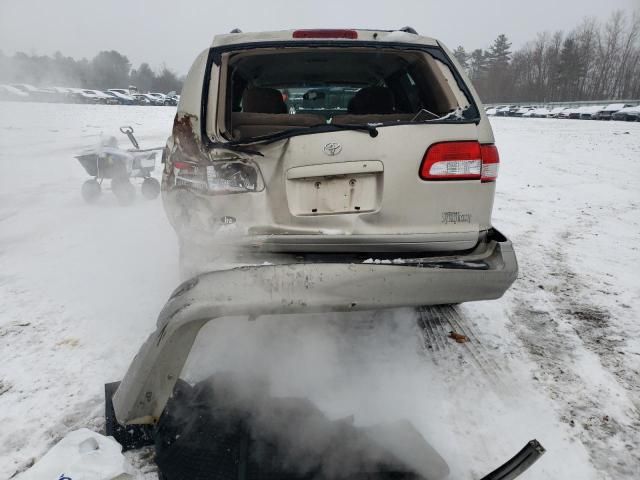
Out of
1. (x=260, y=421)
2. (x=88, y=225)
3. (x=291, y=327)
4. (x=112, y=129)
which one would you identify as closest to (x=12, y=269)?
(x=88, y=225)

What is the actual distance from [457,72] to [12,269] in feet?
14.0

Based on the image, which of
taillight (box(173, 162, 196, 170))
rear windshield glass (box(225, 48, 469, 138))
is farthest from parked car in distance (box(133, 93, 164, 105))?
taillight (box(173, 162, 196, 170))

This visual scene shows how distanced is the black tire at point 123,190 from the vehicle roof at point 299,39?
16.0 ft

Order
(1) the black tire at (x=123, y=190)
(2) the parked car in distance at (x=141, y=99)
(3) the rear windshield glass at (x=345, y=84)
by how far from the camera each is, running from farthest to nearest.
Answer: (2) the parked car in distance at (x=141, y=99), (1) the black tire at (x=123, y=190), (3) the rear windshield glass at (x=345, y=84)

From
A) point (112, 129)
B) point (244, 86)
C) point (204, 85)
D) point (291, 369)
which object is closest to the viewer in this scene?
point (204, 85)

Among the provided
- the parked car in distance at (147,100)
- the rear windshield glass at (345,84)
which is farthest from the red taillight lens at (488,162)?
the parked car in distance at (147,100)

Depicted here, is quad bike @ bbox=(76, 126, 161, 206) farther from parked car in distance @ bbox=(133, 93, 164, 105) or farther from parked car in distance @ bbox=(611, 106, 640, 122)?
parked car in distance @ bbox=(133, 93, 164, 105)

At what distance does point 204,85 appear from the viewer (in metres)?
2.15

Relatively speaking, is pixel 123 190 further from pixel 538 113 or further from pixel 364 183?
pixel 538 113

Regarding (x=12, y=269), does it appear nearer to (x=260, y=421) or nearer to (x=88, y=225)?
(x=88, y=225)

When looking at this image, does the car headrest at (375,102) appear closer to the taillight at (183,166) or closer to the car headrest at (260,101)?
the car headrest at (260,101)

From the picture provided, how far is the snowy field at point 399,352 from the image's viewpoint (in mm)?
2041

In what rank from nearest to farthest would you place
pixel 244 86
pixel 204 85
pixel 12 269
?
pixel 204 85 → pixel 244 86 → pixel 12 269

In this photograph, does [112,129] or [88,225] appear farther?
[112,129]
